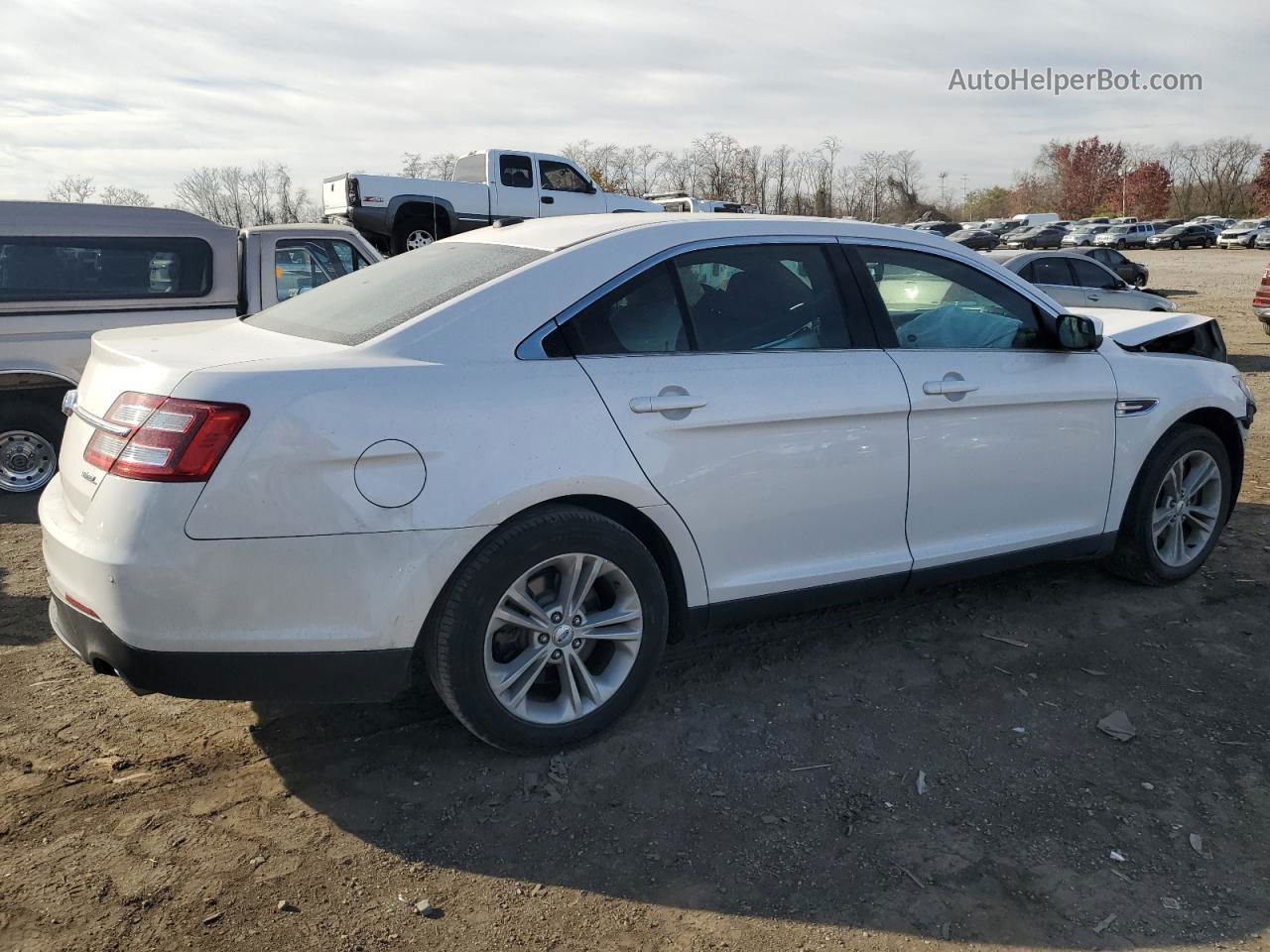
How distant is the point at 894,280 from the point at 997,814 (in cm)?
202

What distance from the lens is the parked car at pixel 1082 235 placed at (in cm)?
5725

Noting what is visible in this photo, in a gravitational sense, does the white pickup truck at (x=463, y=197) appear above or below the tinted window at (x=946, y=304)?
above

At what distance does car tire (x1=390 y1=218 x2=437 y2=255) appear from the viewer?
1820 centimetres

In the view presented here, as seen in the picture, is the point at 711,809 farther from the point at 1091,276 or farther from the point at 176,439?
the point at 1091,276

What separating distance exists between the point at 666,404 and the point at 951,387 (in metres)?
1.24

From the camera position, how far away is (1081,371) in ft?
14.4

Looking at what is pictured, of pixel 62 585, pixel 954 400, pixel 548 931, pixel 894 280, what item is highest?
pixel 894 280

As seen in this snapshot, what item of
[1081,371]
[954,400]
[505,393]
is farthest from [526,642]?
[1081,371]

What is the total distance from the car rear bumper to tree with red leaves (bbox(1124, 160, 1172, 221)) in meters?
103

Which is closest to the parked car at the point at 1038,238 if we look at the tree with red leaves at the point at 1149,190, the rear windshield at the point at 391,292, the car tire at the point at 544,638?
the tree with red leaves at the point at 1149,190

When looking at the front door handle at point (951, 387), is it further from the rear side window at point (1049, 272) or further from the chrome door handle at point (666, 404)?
the rear side window at point (1049, 272)

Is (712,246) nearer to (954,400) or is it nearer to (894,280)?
(894,280)

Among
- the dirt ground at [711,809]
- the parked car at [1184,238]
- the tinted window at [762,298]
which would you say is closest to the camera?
the dirt ground at [711,809]

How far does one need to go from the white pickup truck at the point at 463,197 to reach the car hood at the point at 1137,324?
13441mm
